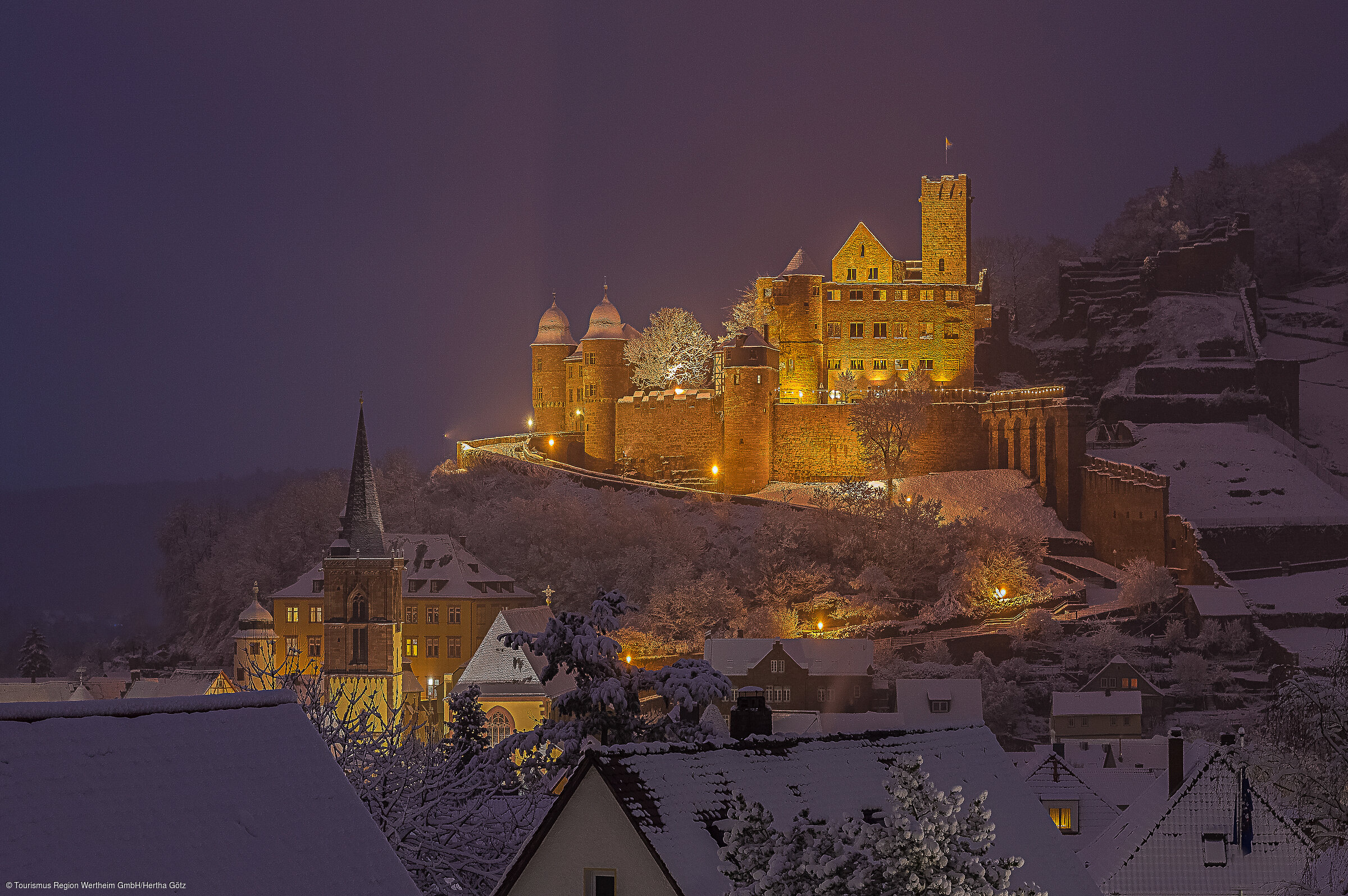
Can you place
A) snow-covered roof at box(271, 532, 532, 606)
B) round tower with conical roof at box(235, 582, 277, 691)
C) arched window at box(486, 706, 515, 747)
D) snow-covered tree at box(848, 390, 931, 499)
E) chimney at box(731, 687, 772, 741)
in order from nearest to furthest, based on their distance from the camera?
chimney at box(731, 687, 772, 741) → arched window at box(486, 706, 515, 747) → round tower with conical roof at box(235, 582, 277, 691) → snow-covered roof at box(271, 532, 532, 606) → snow-covered tree at box(848, 390, 931, 499)

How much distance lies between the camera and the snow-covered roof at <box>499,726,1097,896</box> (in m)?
12.9

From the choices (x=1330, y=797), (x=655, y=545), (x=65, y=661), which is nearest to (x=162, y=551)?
(x=65, y=661)

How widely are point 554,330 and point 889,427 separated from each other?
84.2 ft

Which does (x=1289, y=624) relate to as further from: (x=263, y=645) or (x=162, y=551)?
(x=162, y=551)

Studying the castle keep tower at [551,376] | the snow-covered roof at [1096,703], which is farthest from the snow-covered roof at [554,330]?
the snow-covered roof at [1096,703]

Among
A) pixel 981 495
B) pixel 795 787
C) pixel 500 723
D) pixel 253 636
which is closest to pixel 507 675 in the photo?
pixel 500 723

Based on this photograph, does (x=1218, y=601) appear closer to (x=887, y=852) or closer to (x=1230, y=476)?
(x=1230, y=476)

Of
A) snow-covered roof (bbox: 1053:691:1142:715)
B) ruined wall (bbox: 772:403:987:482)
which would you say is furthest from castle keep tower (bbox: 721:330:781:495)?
snow-covered roof (bbox: 1053:691:1142:715)

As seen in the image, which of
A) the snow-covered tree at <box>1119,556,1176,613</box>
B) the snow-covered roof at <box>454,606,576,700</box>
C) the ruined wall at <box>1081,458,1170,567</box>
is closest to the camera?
the snow-covered roof at <box>454,606,576,700</box>

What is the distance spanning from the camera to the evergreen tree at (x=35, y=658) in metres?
85.4

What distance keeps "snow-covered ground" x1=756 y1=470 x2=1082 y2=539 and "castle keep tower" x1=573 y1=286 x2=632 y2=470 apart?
8993 millimetres

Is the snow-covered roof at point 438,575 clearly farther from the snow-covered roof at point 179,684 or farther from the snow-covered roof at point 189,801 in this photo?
the snow-covered roof at point 189,801

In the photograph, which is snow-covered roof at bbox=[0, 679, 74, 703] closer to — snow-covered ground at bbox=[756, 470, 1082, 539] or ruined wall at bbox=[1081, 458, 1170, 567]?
snow-covered ground at bbox=[756, 470, 1082, 539]

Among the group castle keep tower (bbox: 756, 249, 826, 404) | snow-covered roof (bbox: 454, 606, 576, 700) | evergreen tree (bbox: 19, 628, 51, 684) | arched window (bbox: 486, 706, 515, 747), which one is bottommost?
evergreen tree (bbox: 19, 628, 51, 684)
